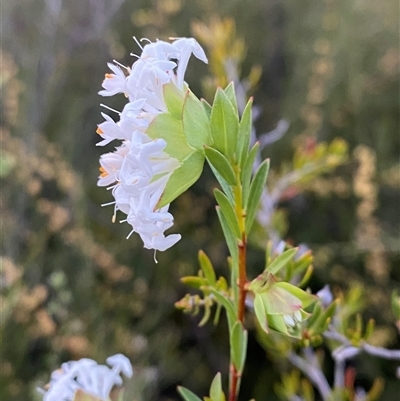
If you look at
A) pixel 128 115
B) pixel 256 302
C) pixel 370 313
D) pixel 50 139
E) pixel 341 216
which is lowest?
pixel 370 313

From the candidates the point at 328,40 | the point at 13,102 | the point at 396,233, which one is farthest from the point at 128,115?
the point at 328,40

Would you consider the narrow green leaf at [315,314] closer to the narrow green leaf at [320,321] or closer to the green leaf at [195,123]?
the narrow green leaf at [320,321]

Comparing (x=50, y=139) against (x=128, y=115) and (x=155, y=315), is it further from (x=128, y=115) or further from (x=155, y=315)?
(x=128, y=115)

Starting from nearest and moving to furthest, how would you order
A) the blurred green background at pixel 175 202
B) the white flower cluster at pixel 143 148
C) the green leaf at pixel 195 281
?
the white flower cluster at pixel 143 148 → the green leaf at pixel 195 281 → the blurred green background at pixel 175 202

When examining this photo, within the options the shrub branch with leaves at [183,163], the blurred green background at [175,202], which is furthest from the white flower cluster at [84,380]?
the blurred green background at [175,202]

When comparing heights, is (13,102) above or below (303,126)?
above

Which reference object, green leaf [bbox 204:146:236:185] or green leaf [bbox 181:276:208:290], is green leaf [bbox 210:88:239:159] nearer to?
green leaf [bbox 204:146:236:185]

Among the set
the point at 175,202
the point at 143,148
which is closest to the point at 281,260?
the point at 143,148
